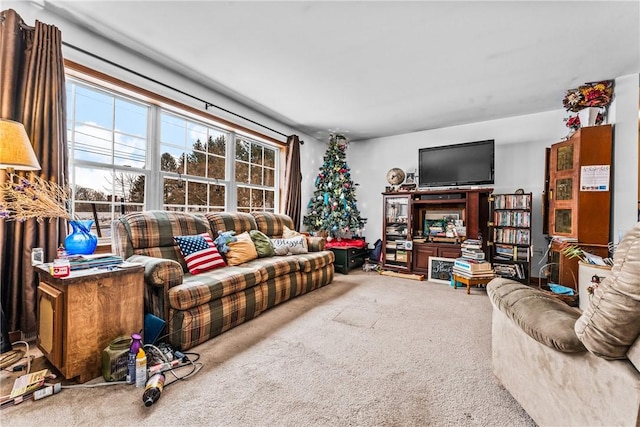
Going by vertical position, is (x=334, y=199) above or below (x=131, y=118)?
below

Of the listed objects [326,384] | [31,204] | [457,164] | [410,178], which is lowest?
[326,384]

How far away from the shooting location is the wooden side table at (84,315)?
1499 mm

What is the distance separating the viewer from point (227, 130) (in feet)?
12.5

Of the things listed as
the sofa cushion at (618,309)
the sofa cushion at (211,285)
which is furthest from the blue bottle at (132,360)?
the sofa cushion at (618,309)

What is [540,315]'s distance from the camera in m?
1.16

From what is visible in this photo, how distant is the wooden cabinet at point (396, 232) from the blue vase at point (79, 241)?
3.70 m

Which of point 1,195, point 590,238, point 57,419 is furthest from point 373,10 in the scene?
point 590,238

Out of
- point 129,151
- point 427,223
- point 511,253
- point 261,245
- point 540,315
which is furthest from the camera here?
point 427,223

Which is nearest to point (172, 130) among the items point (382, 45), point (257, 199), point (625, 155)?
point (257, 199)

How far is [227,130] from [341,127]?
6.29ft

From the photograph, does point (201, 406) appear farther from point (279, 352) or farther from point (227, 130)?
point (227, 130)

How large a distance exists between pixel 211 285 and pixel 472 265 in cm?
299

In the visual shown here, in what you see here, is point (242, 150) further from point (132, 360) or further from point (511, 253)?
point (511, 253)

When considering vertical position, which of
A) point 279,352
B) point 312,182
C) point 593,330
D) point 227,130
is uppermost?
point 227,130
